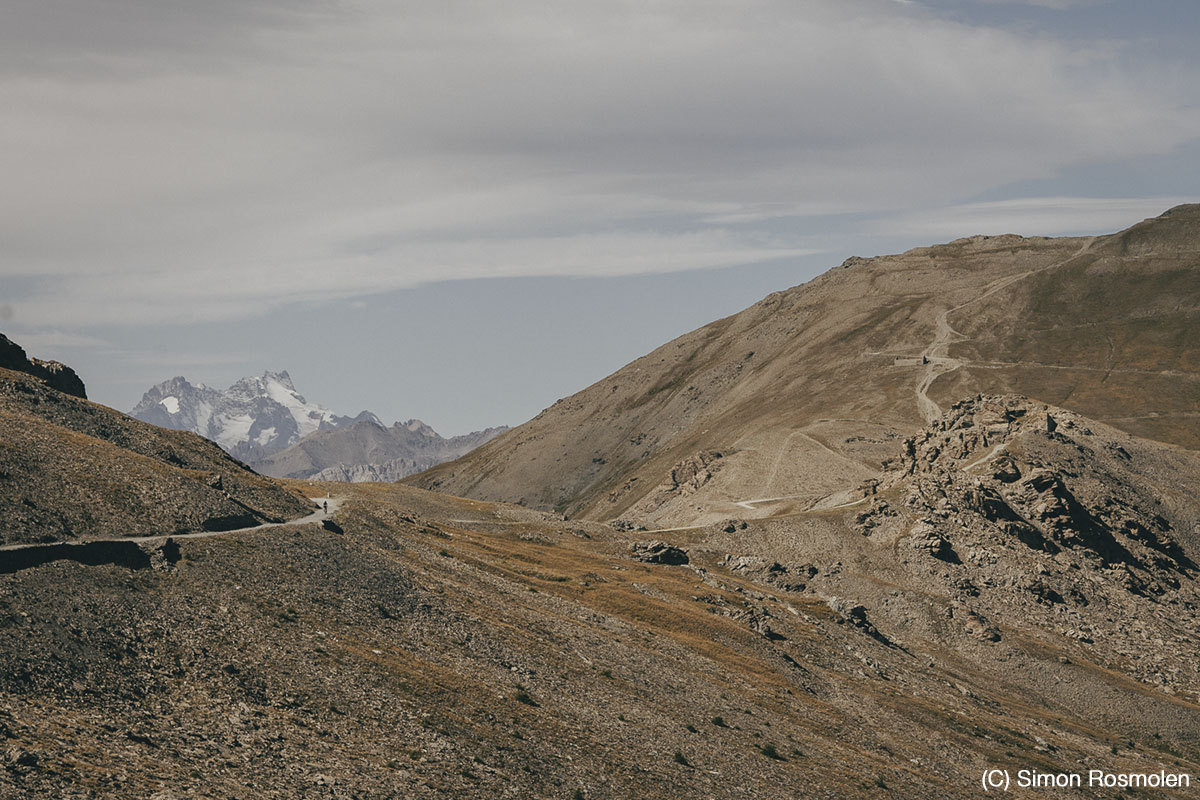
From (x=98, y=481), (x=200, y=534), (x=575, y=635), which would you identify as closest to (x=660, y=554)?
(x=575, y=635)

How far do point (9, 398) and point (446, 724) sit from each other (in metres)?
50.0

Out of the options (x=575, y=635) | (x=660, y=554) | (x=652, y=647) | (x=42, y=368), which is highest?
(x=42, y=368)

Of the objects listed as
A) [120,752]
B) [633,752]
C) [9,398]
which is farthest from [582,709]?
[9,398]

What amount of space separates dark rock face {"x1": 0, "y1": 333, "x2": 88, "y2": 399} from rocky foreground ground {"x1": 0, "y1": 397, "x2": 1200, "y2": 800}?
32.7 m

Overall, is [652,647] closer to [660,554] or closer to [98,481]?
[98,481]

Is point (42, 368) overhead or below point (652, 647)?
overhead

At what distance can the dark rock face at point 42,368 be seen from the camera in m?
91.9

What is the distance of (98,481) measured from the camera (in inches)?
2724

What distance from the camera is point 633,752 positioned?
201ft

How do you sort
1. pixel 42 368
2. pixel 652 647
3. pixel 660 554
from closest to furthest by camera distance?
pixel 652 647 < pixel 42 368 < pixel 660 554

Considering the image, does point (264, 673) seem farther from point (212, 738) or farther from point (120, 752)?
point (120, 752)

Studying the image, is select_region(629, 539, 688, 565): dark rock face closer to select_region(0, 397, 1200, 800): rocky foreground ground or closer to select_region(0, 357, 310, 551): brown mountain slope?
select_region(0, 397, 1200, 800): rocky foreground ground

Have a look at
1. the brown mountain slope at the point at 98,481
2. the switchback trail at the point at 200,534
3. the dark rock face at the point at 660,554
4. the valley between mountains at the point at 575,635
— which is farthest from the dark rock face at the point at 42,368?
the dark rock face at the point at 660,554

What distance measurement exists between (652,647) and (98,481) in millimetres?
46972
